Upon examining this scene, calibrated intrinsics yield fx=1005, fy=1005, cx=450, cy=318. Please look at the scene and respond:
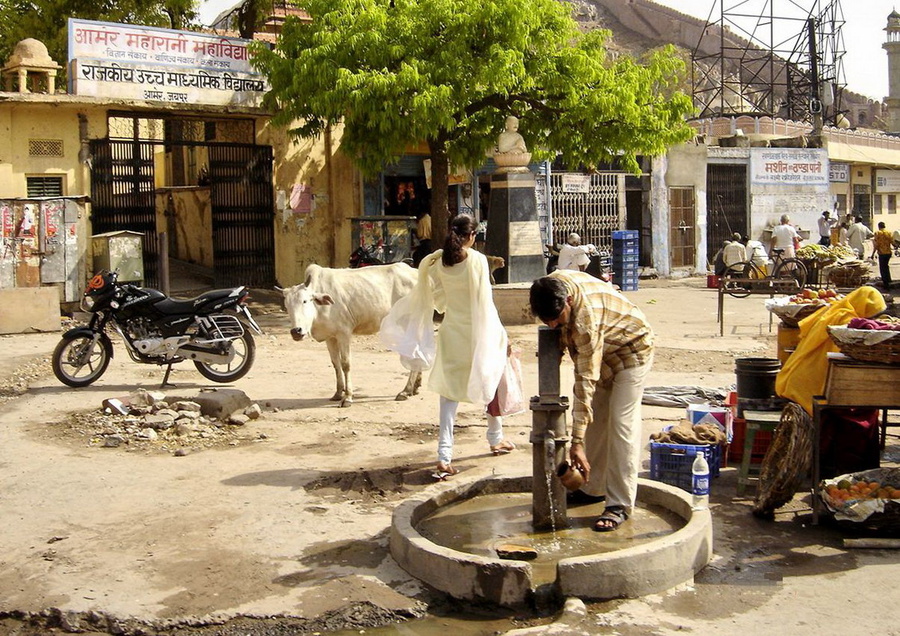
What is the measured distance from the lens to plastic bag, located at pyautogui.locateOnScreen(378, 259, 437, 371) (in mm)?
7320

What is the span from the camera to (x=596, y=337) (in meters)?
5.00

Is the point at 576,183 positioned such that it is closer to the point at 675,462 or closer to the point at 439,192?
the point at 439,192

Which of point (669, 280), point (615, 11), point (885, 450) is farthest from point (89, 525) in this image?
point (615, 11)

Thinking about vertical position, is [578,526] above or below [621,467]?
below

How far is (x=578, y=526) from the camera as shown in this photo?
18.1 feet

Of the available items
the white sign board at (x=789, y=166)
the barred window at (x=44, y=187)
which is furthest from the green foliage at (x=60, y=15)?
the white sign board at (x=789, y=166)

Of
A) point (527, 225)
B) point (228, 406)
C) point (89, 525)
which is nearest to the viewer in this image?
point (89, 525)

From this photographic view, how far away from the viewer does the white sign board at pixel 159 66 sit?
16.5 m

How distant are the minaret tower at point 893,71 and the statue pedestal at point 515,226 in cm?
3961

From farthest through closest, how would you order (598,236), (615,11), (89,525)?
1. (615,11)
2. (598,236)
3. (89,525)

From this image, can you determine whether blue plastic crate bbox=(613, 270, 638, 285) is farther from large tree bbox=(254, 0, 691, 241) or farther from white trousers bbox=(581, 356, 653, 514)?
white trousers bbox=(581, 356, 653, 514)

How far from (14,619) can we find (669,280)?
21.5 meters

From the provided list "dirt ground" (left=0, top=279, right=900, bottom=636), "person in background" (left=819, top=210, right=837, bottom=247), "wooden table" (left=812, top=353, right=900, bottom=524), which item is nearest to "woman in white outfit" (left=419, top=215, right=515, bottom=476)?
"dirt ground" (left=0, top=279, right=900, bottom=636)

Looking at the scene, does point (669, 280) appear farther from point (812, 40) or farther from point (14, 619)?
point (14, 619)
